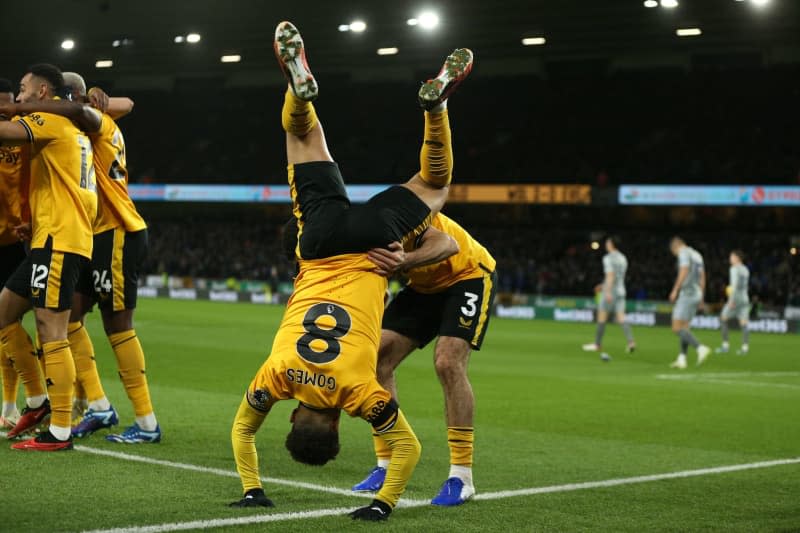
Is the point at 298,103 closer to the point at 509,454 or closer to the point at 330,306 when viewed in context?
the point at 330,306

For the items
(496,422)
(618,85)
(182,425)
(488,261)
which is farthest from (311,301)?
(618,85)

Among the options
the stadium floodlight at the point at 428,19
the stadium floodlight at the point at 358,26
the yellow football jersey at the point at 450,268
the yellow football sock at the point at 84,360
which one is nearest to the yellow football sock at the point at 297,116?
the yellow football jersey at the point at 450,268

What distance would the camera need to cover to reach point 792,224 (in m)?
38.1

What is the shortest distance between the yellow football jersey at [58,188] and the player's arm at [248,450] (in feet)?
7.69

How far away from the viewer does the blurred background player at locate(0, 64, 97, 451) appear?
23.6 feet

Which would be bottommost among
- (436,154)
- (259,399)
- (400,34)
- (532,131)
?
(259,399)

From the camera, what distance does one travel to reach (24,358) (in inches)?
314

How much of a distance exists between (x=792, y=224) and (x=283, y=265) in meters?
19.2

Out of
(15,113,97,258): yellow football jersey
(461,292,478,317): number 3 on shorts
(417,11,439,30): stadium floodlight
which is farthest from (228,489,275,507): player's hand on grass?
(417,11,439,30): stadium floodlight

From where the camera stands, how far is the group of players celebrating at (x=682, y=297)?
17.7 metres

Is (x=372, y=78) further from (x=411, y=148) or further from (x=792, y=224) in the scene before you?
(x=792, y=224)

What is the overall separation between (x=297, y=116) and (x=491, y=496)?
2.46m

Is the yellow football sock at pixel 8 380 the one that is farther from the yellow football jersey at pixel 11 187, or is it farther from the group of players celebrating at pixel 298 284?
the yellow football jersey at pixel 11 187

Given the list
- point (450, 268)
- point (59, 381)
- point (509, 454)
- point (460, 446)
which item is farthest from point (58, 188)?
point (509, 454)
